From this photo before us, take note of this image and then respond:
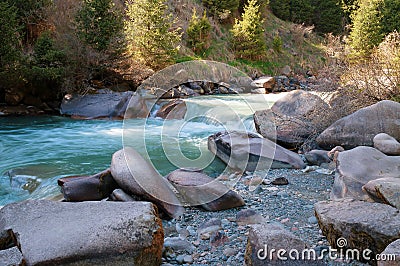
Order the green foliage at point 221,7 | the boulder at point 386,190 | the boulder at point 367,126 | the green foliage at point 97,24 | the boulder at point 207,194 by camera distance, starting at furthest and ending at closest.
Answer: the green foliage at point 221,7 < the green foliage at point 97,24 < the boulder at point 367,126 < the boulder at point 207,194 < the boulder at point 386,190

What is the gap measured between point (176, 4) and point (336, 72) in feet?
56.4

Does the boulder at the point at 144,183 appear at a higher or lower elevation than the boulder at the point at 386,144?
lower

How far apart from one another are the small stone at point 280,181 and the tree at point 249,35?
18.1 meters

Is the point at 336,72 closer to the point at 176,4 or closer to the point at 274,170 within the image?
the point at 274,170

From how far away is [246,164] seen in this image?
5.41 metres

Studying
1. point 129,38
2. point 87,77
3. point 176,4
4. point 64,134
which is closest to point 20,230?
point 64,134

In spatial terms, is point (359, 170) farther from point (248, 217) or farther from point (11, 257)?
point (11, 257)

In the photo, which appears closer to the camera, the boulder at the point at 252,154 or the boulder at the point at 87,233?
the boulder at the point at 87,233

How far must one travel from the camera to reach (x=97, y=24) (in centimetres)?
1135

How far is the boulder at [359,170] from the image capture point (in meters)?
3.64

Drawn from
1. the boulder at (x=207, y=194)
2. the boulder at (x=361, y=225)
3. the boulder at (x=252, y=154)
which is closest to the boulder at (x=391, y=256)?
the boulder at (x=361, y=225)

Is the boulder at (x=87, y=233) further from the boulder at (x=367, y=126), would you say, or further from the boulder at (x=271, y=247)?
the boulder at (x=367, y=126)

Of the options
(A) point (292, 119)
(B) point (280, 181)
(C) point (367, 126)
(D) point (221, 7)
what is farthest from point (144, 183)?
(D) point (221, 7)

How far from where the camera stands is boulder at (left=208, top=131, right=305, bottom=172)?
17.6ft
